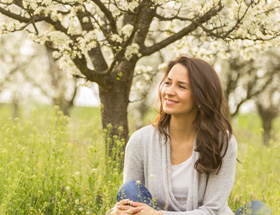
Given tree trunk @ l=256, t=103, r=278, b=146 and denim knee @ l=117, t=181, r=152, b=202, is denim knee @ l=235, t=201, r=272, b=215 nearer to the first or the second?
denim knee @ l=117, t=181, r=152, b=202

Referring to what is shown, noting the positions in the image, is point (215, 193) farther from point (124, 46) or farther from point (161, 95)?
point (124, 46)

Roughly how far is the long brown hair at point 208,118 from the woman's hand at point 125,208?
0.61m

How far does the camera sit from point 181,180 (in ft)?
10.4

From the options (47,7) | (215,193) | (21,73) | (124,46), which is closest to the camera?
(215,193)

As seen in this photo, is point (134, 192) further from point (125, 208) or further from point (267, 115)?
point (267, 115)

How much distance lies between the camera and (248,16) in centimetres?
432

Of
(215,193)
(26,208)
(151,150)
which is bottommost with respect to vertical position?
(26,208)

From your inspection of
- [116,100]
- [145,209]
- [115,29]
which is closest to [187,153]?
[145,209]

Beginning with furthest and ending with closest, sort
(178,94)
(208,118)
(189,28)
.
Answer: (189,28) < (208,118) < (178,94)

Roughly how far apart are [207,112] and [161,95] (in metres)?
0.41

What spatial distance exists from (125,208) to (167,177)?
1.62 ft

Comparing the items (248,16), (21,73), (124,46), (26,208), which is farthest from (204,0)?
(21,73)

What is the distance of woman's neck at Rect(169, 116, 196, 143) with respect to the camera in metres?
3.29

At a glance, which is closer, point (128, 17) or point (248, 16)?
point (248, 16)
